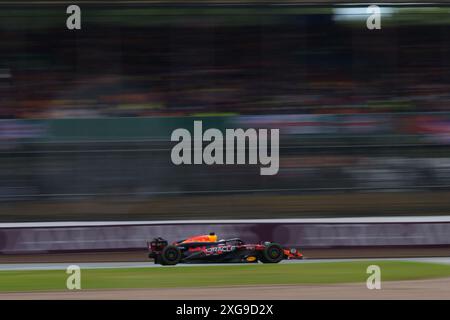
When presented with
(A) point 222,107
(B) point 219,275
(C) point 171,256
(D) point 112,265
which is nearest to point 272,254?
(B) point 219,275

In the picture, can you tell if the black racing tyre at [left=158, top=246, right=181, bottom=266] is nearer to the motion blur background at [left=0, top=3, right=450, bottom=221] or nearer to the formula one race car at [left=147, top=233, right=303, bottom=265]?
the formula one race car at [left=147, top=233, right=303, bottom=265]

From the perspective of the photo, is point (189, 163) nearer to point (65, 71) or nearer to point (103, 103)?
point (103, 103)

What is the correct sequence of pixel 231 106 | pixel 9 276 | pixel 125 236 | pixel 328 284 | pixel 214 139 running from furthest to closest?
pixel 231 106 < pixel 214 139 < pixel 125 236 < pixel 9 276 < pixel 328 284

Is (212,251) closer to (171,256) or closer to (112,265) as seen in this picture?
(171,256)

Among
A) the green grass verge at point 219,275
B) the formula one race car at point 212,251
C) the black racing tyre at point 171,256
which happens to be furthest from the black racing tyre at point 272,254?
the black racing tyre at point 171,256

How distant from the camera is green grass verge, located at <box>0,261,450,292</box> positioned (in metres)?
6.51

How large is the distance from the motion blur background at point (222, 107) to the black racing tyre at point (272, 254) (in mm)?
1927

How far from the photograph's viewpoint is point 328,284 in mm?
6480

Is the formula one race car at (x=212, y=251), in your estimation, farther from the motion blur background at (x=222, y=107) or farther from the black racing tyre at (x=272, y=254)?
the motion blur background at (x=222, y=107)

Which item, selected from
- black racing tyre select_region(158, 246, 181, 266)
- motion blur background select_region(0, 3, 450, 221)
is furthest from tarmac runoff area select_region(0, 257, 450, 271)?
motion blur background select_region(0, 3, 450, 221)
